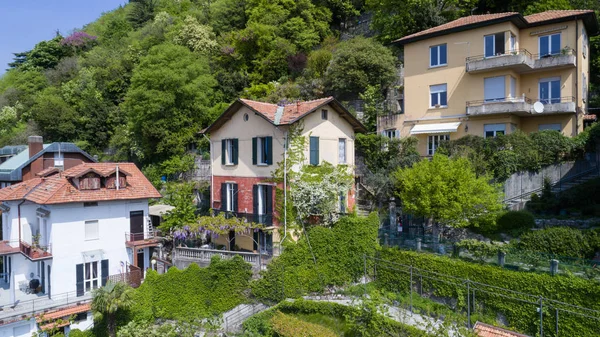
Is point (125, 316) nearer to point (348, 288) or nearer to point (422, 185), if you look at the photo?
point (348, 288)

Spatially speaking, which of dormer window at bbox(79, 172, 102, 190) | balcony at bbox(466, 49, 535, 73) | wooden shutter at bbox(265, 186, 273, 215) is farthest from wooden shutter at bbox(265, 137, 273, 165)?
balcony at bbox(466, 49, 535, 73)

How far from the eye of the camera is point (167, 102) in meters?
37.8

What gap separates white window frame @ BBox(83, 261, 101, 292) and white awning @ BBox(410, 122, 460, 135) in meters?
25.2

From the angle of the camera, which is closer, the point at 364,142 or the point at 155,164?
the point at 364,142

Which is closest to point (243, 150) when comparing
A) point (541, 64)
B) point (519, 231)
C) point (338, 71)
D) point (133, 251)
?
point (133, 251)

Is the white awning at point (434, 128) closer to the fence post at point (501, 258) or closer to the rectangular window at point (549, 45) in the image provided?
the rectangular window at point (549, 45)

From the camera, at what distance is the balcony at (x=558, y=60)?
2848cm

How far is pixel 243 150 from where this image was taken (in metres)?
26.0

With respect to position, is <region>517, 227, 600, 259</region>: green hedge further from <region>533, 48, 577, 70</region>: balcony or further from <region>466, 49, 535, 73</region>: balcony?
<region>533, 48, 577, 70</region>: balcony

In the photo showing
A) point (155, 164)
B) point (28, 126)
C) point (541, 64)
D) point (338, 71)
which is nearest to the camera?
point (541, 64)

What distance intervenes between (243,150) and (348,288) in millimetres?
11049

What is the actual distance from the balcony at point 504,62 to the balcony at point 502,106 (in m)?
2.31

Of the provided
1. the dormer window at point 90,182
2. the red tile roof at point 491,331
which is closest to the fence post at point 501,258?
the red tile roof at point 491,331

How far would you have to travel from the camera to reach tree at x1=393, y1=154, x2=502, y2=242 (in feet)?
63.2
